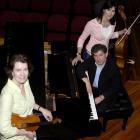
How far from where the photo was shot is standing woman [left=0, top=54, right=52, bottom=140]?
2897 millimetres

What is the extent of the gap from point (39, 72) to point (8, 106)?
1020mm

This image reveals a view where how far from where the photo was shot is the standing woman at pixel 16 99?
290 centimetres

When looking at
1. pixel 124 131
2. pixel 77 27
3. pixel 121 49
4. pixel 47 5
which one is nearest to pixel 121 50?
pixel 121 49

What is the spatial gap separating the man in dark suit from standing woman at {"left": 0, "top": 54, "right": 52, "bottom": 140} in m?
1.15

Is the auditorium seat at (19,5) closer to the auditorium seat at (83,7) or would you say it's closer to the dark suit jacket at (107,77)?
the auditorium seat at (83,7)

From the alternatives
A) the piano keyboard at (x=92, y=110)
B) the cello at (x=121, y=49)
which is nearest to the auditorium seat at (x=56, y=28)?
the cello at (x=121, y=49)

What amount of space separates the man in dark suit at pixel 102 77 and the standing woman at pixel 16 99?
A: 3.78 ft

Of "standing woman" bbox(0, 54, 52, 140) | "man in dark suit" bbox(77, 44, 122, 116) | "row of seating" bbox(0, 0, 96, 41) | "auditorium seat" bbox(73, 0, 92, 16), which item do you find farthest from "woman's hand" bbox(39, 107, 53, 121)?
"auditorium seat" bbox(73, 0, 92, 16)

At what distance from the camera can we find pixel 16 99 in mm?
3021

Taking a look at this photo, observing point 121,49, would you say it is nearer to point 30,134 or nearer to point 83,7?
point 83,7

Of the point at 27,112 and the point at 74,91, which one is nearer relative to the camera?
the point at 27,112

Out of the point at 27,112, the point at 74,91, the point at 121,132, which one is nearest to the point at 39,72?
the point at 74,91

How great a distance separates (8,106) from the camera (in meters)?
2.90

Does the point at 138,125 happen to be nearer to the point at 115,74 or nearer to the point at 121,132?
the point at 121,132
